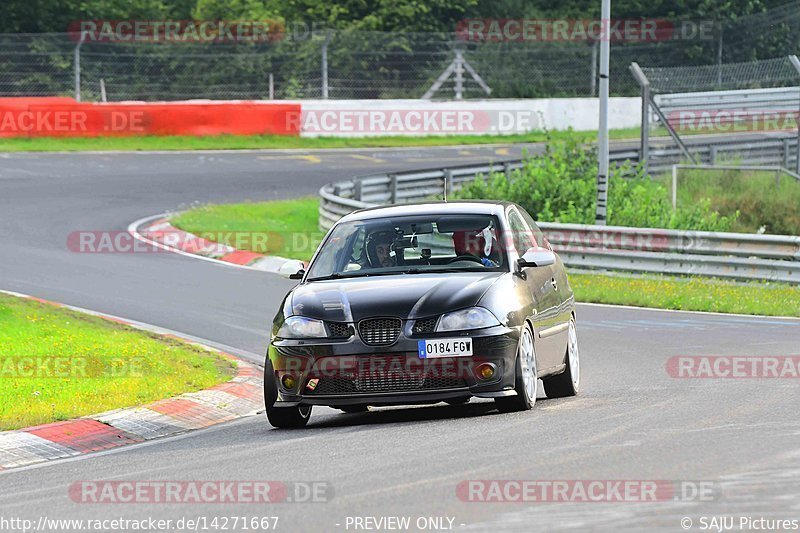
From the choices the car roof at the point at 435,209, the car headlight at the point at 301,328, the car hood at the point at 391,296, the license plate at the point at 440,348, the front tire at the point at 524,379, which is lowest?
the front tire at the point at 524,379

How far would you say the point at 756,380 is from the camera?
12.1 meters

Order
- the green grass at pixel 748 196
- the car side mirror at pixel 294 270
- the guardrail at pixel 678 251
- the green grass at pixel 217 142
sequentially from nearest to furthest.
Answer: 1. the car side mirror at pixel 294 270
2. the guardrail at pixel 678 251
3. the green grass at pixel 748 196
4. the green grass at pixel 217 142

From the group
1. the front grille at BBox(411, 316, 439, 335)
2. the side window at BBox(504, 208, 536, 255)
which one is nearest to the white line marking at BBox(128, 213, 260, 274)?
the side window at BBox(504, 208, 536, 255)

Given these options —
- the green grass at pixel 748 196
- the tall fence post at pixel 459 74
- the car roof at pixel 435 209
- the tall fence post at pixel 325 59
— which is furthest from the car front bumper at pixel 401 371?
the tall fence post at pixel 459 74

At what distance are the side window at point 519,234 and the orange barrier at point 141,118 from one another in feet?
96.1

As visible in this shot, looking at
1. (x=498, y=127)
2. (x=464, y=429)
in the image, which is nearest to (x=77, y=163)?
(x=498, y=127)

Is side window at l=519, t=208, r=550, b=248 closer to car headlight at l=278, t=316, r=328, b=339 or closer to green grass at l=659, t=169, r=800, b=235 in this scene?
car headlight at l=278, t=316, r=328, b=339

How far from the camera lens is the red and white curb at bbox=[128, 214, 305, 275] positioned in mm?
23544

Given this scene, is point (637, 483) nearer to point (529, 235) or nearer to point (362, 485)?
point (362, 485)

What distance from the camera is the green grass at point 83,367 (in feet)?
38.1

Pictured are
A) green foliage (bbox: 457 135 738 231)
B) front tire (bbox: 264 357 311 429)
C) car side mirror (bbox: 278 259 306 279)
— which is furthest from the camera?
green foliage (bbox: 457 135 738 231)

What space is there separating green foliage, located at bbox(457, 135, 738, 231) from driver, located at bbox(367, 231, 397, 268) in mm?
14614

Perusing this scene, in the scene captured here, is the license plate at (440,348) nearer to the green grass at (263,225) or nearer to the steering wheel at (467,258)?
the steering wheel at (467,258)

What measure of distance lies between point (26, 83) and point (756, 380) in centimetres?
3057
